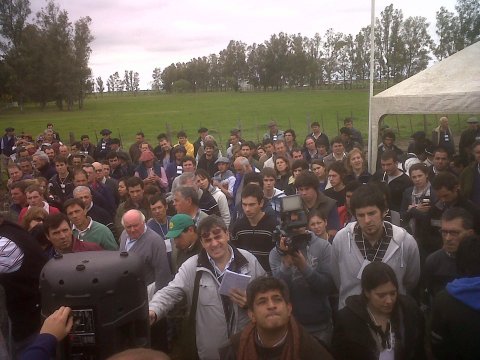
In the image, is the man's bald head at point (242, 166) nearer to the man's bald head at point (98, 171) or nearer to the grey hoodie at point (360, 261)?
the man's bald head at point (98, 171)

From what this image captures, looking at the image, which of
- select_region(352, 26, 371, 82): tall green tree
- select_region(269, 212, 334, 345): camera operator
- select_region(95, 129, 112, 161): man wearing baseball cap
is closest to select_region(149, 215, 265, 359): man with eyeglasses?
select_region(269, 212, 334, 345): camera operator

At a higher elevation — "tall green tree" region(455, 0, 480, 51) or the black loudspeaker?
"tall green tree" region(455, 0, 480, 51)

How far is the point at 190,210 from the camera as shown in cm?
436

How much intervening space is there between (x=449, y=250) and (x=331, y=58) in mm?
89591

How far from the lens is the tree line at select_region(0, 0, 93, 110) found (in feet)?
164

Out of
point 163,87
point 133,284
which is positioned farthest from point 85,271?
point 163,87

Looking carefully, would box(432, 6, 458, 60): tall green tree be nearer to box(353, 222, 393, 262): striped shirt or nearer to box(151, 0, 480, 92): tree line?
box(151, 0, 480, 92): tree line

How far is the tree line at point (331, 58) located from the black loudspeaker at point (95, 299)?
3591 centimetres

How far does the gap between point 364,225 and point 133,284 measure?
189cm

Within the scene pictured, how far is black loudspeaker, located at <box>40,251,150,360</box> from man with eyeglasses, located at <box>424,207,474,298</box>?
8.26ft

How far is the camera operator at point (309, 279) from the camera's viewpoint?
120 inches

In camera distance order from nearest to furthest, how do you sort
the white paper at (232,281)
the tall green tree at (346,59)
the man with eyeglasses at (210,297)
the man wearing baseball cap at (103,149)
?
the white paper at (232,281) → the man with eyeglasses at (210,297) → the man wearing baseball cap at (103,149) → the tall green tree at (346,59)

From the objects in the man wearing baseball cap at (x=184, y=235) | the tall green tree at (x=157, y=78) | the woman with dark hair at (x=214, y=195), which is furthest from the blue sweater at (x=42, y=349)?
the tall green tree at (x=157, y=78)

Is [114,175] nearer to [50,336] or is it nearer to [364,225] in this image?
[364,225]
